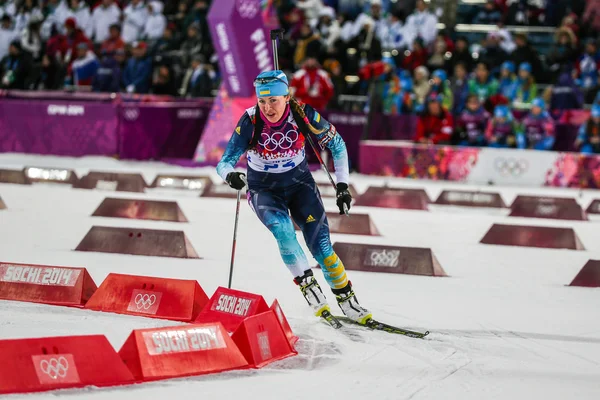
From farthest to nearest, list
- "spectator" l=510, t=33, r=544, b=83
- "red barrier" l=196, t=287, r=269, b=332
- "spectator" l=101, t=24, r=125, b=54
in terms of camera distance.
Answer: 1. "spectator" l=101, t=24, r=125, b=54
2. "spectator" l=510, t=33, r=544, b=83
3. "red barrier" l=196, t=287, r=269, b=332

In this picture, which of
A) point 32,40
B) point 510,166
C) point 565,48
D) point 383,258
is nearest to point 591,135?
point 510,166

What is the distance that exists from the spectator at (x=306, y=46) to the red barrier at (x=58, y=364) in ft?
55.5

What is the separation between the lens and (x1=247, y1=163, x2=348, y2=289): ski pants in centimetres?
770

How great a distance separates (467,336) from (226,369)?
87.4 inches

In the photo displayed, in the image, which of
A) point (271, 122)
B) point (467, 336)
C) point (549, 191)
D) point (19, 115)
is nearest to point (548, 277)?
point (467, 336)

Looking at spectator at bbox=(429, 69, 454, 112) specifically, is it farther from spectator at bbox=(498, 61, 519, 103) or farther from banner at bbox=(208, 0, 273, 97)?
banner at bbox=(208, 0, 273, 97)

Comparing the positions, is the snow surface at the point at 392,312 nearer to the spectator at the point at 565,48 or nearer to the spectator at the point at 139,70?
the spectator at the point at 565,48

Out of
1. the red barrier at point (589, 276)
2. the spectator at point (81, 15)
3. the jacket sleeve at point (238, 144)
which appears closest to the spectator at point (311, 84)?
the spectator at point (81, 15)

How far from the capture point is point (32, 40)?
2603 centimetres

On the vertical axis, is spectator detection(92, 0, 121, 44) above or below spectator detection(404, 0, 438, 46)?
below

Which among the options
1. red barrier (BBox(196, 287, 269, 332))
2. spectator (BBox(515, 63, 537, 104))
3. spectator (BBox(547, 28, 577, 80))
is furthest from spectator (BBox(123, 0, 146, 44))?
red barrier (BBox(196, 287, 269, 332))

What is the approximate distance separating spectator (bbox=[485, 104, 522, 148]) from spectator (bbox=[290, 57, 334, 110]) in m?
3.30

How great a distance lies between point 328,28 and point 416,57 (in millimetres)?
2260

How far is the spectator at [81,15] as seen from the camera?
26.0 metres
